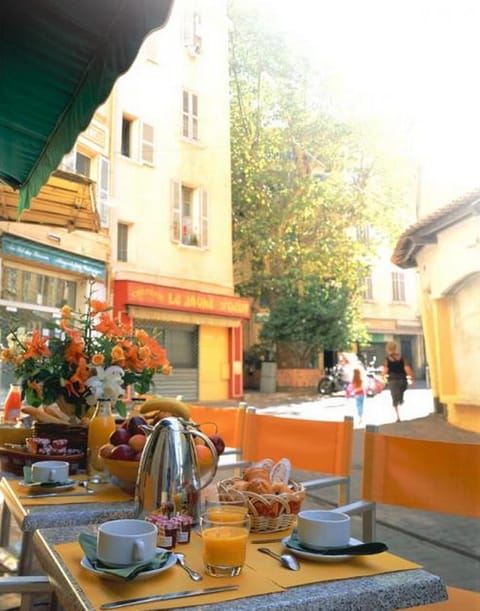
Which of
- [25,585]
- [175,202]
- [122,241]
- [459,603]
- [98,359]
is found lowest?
[459,603]

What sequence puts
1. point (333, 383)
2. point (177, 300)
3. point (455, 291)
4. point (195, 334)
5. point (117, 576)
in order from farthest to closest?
point (333, 383) → point (195, 334) → point (177, 300) → point (455, 291) → point (117, 576)

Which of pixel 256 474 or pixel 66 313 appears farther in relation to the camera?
pixel 66 313

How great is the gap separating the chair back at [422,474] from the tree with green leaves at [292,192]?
14.2 metres

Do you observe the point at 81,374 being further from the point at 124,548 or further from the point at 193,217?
the point at 193,217

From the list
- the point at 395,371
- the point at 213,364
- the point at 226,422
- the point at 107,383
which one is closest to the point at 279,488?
the point at 107,383

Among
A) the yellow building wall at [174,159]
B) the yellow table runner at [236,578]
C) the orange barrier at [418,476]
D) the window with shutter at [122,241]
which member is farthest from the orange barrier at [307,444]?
the window with shutter at [122,241]

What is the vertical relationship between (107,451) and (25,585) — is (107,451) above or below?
above

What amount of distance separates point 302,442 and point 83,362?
2.78ft

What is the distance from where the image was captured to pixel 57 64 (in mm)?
1786

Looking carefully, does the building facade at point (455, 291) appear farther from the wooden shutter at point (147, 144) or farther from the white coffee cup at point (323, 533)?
the white coffee cup at point (323, 533)

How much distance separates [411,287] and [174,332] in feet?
52.3

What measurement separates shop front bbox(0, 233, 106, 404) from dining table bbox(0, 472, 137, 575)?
20.4ft

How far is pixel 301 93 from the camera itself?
648 inches

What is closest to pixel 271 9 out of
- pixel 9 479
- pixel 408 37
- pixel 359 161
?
pixel 359 161
